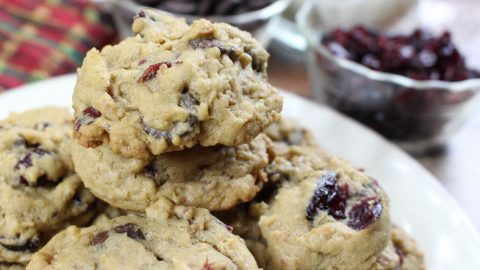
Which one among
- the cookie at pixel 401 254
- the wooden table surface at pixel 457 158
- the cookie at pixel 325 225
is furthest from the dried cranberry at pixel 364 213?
the wooden table surface at pixel 457 158

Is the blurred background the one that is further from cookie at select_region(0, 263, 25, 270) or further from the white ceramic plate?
cookie at select_region(0, 263, 25, 270)

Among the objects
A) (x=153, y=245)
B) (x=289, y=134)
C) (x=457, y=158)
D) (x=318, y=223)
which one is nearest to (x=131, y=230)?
(x=153, y=245)

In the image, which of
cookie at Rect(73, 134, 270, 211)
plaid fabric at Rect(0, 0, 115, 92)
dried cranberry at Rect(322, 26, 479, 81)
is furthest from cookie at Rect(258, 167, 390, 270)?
plaid fabric at Rect(0, 0, 115, 92)

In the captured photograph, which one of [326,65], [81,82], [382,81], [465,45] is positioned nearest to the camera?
[81,82]

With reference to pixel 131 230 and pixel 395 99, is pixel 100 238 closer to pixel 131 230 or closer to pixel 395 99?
pixel 131 230

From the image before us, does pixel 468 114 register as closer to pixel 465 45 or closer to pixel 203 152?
pixel 465 45

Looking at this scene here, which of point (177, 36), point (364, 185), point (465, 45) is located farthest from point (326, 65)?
point (177, 36)

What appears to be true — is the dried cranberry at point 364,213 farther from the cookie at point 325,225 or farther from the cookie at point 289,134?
the cookie at point 289,134
